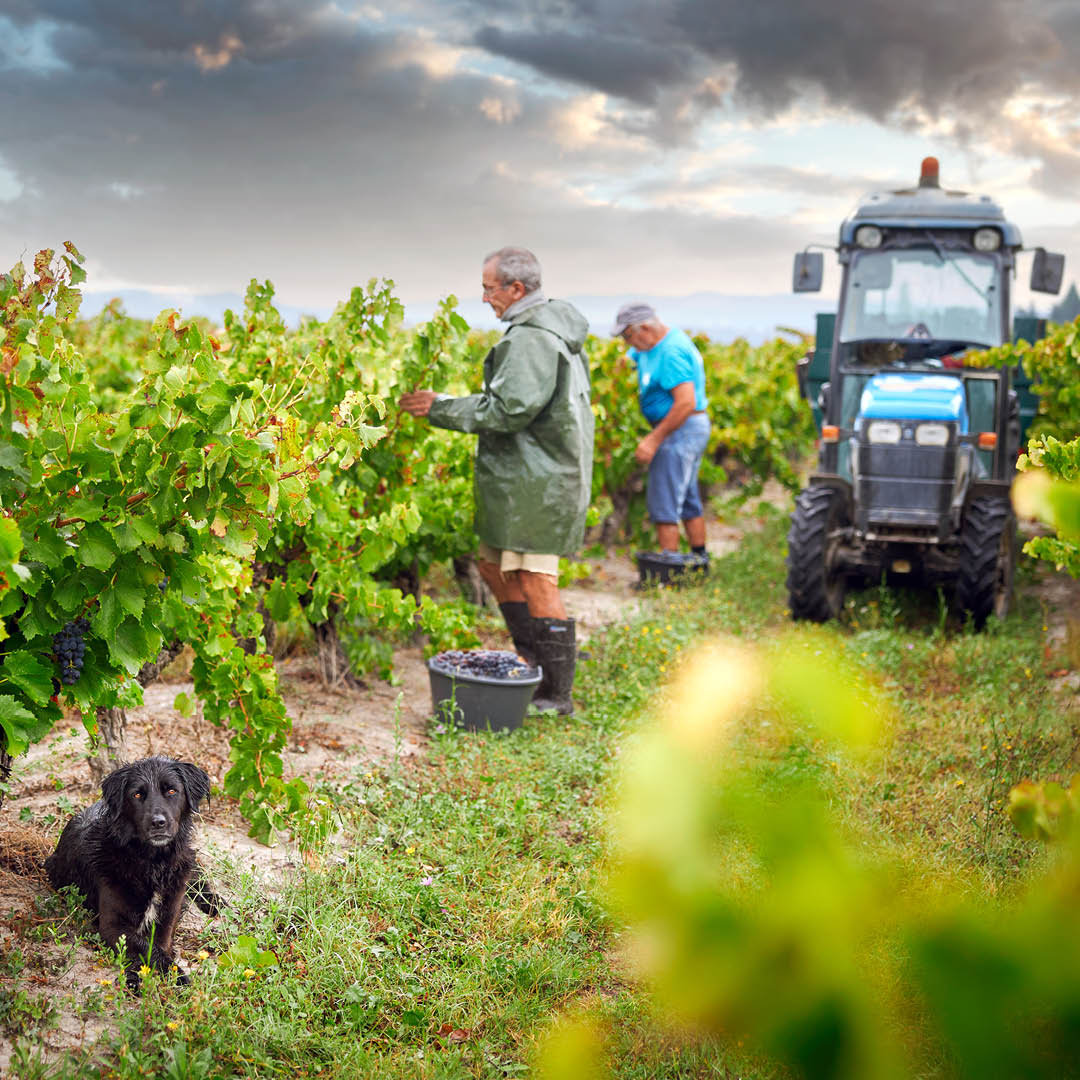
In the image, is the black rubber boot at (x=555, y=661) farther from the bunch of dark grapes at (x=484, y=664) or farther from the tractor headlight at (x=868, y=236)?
the tractor headlight at (x=868, y=236)

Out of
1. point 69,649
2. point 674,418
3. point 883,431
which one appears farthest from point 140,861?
point 674,418

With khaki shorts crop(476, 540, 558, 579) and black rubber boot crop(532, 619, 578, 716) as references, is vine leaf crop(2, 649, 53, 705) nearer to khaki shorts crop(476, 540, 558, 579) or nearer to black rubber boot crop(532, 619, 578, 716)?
khaki shorts crop(476, 540, 558, 579)

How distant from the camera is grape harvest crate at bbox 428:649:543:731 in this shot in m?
4.67

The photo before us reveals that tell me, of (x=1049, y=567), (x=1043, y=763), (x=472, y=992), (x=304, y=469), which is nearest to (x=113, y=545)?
(x=304, y=469)

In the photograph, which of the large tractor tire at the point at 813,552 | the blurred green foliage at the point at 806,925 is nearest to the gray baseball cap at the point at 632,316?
the large tractor tire at the point at 813,552

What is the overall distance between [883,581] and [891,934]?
663cm

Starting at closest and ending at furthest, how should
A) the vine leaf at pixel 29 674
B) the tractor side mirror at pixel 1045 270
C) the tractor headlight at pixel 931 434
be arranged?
the vine leaf at pixel 29 674, the tractor headlight at pixel 931 434, the tractor side mirror at pixel 1045 270

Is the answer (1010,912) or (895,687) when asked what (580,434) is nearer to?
(895,687)

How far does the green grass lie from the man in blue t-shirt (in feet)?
8.64

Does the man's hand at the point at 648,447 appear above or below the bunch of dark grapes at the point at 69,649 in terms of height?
above

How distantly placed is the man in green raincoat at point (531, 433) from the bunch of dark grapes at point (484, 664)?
168mm

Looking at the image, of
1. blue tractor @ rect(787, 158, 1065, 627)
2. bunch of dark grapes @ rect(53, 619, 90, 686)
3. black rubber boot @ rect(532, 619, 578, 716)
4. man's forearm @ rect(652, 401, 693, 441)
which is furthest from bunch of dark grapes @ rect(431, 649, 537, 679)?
man's forearm @ rect(652, 401, 693, 441)

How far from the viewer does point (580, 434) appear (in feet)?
15.8

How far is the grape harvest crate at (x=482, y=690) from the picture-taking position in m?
4.67
